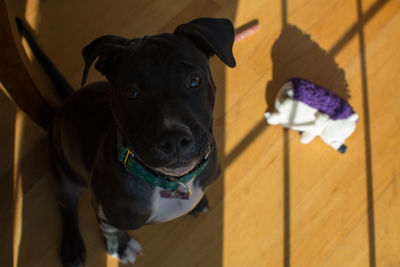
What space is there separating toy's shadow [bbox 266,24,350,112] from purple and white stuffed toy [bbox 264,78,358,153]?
0.25m

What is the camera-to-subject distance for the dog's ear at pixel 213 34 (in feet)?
4.64

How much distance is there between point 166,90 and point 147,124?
0.47ft

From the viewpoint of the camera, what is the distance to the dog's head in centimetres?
128

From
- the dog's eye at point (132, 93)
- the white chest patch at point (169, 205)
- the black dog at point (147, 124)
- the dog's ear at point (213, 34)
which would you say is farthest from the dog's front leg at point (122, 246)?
the dog's ear at point (213, 34)

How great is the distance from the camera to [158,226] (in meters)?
2.24

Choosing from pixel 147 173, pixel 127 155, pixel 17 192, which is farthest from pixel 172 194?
pixel 17 192

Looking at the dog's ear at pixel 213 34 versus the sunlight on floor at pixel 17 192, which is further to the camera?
the sunlight on floor at pixel 17 192

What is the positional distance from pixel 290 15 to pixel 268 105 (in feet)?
2.44

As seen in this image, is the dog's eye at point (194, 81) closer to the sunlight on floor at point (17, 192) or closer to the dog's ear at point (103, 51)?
the dog's ear at point (103, 51)

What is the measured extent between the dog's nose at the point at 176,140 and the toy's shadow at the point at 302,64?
1425 millimetres

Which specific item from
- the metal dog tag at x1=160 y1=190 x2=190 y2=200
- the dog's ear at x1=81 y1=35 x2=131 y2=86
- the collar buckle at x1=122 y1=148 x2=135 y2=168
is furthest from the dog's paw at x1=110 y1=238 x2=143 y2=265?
the dog's ear at x1=81 y1=35 x2=131 y2=86

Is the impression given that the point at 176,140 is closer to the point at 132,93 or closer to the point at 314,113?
the point at 132,93

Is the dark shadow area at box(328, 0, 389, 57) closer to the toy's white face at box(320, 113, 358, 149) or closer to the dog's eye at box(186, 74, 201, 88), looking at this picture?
the toy's white face at box(320, 113, 358, 149)

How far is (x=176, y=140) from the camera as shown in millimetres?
1224
